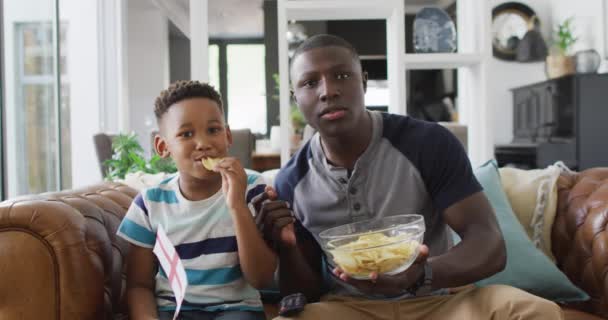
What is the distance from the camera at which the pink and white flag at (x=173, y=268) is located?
110 cm

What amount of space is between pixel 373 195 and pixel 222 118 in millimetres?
433

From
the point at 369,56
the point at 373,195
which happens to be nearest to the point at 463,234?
the point at 373,195

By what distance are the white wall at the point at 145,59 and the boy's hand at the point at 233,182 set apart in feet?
19.9

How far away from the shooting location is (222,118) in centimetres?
143

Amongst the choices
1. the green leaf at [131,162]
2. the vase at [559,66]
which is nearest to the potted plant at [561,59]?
the vase at [559,66]

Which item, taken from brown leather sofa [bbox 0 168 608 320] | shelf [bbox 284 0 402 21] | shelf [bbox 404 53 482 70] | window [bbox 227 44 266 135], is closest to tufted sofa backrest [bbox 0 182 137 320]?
brown leather sofa [bbox 0 168 608 320]

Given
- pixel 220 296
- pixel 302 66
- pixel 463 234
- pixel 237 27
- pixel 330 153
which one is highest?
pixel 237 27

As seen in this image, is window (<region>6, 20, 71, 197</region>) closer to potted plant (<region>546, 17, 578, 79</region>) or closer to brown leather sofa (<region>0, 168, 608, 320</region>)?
brown leather sofa (<region>0, 168, 608, 320</region>)

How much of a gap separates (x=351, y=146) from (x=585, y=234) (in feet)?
2.70

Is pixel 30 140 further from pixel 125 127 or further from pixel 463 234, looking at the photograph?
pixel 463 234

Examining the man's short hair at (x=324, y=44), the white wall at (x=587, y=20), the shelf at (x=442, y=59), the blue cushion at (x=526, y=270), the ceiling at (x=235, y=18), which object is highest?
the ceiling at (x=235, y=18)

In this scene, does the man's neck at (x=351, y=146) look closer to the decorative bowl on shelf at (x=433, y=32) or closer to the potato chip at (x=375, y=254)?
the potato chip at (x=375, y=254)

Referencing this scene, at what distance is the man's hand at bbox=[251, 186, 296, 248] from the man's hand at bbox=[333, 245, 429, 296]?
25 centimetres

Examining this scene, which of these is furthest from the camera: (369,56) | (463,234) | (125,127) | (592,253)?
(369,56)
